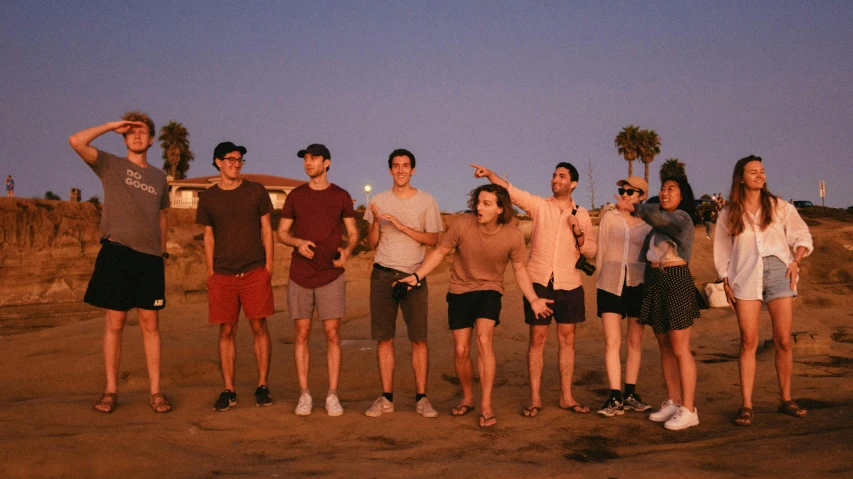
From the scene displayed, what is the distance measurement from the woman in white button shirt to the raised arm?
17.8 feet

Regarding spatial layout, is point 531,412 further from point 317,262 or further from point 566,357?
point 317,262

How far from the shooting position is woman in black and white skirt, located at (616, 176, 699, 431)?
18.3 feet

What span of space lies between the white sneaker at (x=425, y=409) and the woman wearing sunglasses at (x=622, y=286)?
155 cm

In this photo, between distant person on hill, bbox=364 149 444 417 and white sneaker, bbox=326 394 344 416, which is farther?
distant person on hill, bbox=364 149 444 417

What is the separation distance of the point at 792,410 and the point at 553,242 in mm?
2512

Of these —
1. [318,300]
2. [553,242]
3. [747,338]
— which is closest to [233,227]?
[318,300]

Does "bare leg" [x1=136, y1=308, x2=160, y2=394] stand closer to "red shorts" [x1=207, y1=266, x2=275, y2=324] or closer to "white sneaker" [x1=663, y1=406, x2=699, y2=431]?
"red shorts" [x1=207, y1=266, x2=275, y2=324]

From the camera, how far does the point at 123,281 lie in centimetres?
591

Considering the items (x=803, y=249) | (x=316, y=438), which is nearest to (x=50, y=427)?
(x=316, y=438)

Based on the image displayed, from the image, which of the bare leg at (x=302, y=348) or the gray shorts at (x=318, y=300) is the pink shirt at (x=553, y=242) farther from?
the bare leg at (x=302, y=348)

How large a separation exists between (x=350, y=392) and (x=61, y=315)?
17.3 metres

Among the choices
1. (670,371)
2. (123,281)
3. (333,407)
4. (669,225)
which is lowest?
(333,407)

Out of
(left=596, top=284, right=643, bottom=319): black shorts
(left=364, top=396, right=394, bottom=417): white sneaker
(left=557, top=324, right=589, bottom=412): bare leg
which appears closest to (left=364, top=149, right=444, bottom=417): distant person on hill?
(left=364, top=396, right=394, bottom=417): white sneaker

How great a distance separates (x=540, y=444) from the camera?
5254mm
